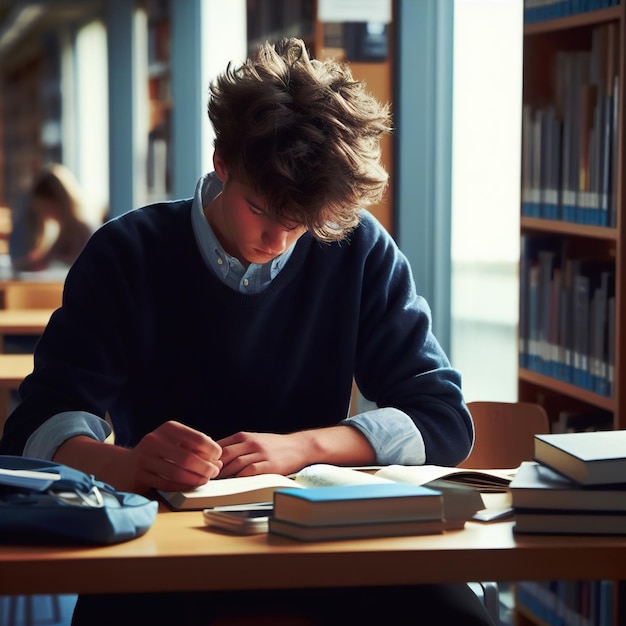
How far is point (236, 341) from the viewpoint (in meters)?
1.85

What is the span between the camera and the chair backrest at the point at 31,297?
432 centimetres

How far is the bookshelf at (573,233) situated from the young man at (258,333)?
846 mm

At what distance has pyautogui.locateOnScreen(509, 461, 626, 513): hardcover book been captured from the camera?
4.30ft

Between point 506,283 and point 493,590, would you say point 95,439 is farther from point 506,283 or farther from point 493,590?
point 506,283

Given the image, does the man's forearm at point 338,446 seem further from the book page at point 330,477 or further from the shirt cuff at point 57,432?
the shirt cuff at point 57,432

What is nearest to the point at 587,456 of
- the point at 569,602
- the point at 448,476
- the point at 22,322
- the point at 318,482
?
the point at 448,476

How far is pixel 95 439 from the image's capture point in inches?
63.1

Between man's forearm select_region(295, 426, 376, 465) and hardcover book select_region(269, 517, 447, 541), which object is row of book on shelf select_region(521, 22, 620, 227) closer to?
man's forearm select_region(295, 426, 376, 465)

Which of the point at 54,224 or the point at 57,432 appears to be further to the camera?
the point at 54,224

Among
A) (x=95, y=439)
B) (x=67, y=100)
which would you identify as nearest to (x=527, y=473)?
(x=95, y=439)

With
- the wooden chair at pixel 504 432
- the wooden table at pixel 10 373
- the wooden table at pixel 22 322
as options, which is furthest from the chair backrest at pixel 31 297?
the wooden chair at pixel 504 432

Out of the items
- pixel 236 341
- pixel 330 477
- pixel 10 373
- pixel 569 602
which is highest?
pixel 236 341

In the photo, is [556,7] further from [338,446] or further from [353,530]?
[353,530]

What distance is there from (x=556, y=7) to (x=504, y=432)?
124 cm
